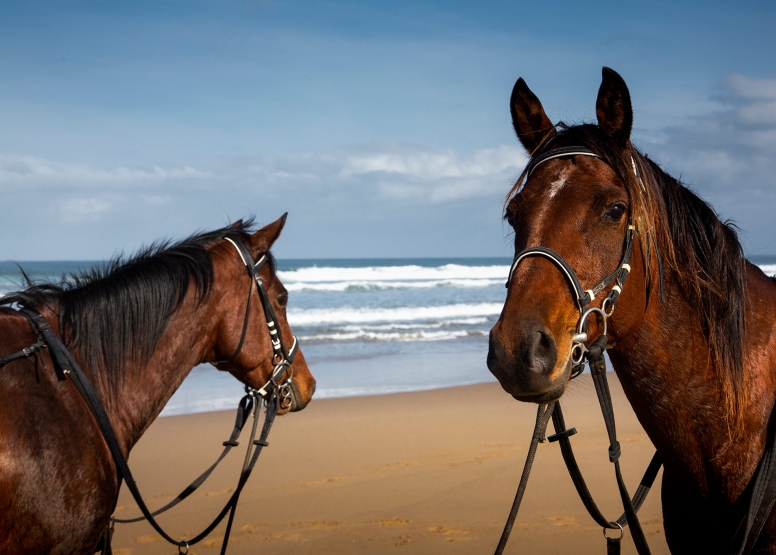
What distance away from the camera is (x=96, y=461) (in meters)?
2.33

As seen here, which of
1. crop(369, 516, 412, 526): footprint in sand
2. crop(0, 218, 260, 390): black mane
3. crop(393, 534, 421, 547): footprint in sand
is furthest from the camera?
crop(369, 516, 412, 526): footprint in sand

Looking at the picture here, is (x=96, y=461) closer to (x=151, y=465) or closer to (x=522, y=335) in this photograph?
(x=522, y=335)

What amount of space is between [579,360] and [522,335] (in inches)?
9.1

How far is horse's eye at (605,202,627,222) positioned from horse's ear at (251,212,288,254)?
1.84 m

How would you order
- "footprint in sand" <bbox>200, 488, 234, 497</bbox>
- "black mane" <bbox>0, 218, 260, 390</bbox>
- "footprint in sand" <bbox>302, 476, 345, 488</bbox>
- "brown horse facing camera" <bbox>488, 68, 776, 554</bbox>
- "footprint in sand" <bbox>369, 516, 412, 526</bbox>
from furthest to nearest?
"footprint in sand" <bbox>302, 476, 345, 488</bbox> < "footprint in sand" <bbox>200, 488, 234, 497</bbox> < "footprint in sand" <bbox>369, 516, 412, 526</bbox> < "black mane" <bbox>0, 218, 260, 390</bbox> < "brown horse facing camera" <bbox>488, 68, 776, 554</bbox>

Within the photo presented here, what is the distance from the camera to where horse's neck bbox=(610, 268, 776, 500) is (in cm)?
187

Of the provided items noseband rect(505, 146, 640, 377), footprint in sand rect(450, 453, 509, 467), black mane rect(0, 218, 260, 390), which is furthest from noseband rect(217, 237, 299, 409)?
footprint in sand rect(450, 453, 509, 467)

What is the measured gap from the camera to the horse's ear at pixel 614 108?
1.78 metres

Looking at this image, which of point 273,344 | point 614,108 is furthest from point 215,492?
point 614,108

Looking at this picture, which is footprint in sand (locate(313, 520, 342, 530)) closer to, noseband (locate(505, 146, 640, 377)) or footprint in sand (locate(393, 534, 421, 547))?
footprint in sand (locate(393, 534, 421, 547))

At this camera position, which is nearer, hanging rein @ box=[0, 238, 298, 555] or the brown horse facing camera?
→ the brown horse facing camera

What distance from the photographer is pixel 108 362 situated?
262cm

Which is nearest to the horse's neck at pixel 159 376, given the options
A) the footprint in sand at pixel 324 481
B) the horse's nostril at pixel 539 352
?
the horse's nostril at pixel 539 352

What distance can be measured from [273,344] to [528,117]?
5.62 feet
